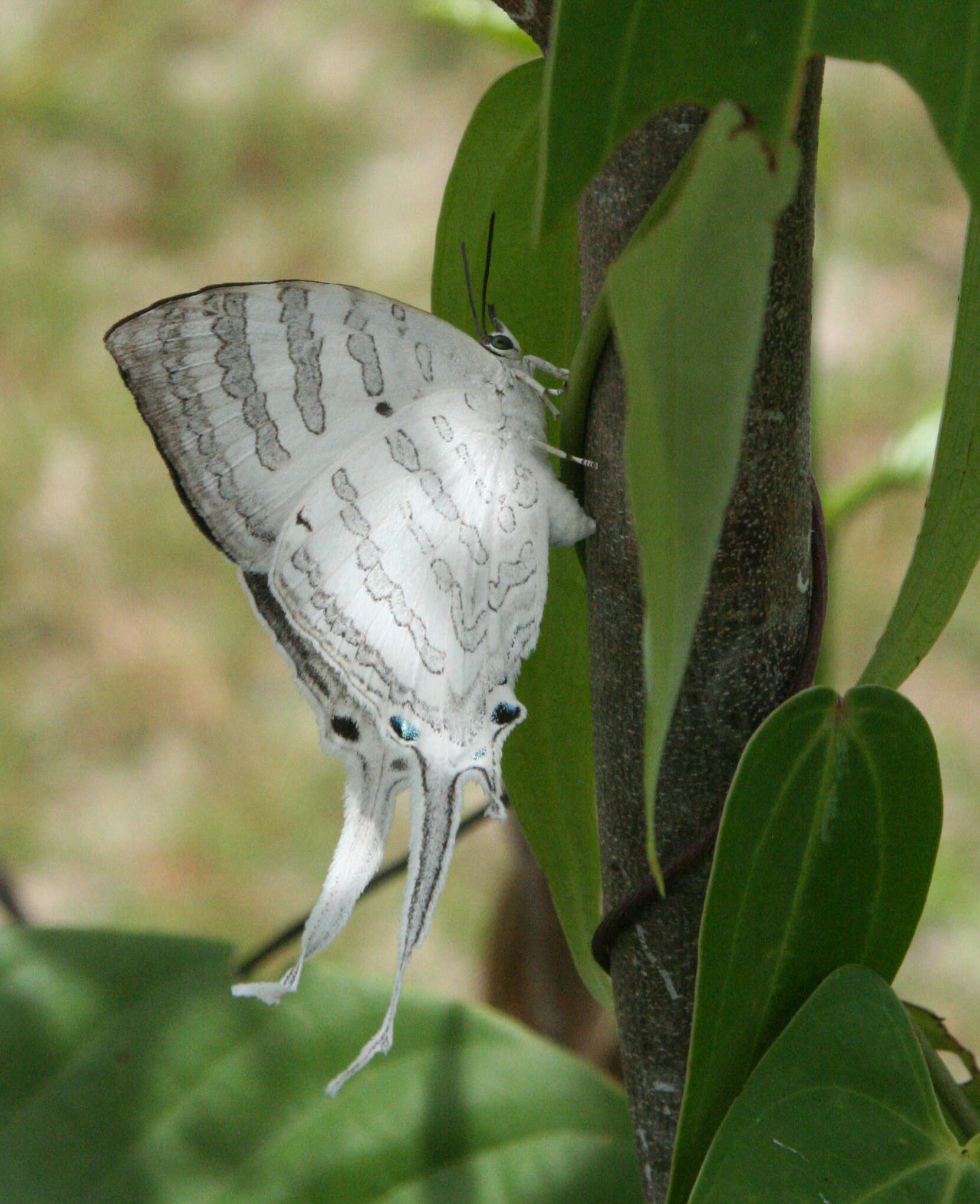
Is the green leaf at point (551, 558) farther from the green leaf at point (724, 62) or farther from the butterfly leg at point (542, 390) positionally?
the green leaf at point (724, 62)

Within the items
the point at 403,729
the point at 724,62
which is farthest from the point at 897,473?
the point at 724,62

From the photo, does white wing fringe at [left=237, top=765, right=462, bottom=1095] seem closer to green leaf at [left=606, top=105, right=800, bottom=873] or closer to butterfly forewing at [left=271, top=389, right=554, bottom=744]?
butterfly forewing at [left=271, top=389, right=554, bottom=744]

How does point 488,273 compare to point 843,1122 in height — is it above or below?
above

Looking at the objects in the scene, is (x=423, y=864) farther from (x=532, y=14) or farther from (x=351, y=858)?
(x=532, y=14)

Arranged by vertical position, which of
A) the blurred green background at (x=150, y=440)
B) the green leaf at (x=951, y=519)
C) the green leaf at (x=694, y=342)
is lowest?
the blurred green background at (x=150, y=440)

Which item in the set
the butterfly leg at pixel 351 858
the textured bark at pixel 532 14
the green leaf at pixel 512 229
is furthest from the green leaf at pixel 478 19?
the butterfly leg at pixel 351 858

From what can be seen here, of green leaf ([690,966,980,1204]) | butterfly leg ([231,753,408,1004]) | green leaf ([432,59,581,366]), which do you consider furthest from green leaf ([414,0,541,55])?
green leaf ([690,966,980,1204])
